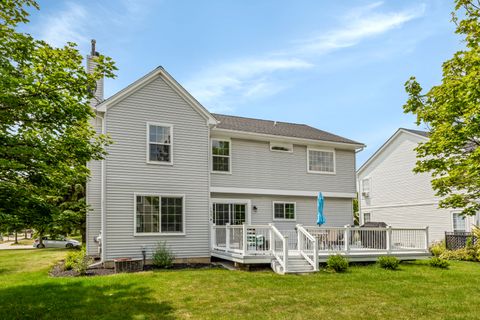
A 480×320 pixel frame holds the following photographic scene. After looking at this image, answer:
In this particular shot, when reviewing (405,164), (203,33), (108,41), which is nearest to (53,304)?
(108,41)

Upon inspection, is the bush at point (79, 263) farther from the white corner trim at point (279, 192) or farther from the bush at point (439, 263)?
the bush at point (439, 263)

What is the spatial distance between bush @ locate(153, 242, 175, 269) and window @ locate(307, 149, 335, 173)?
7856 mm

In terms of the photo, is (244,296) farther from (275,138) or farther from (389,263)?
(275,138)

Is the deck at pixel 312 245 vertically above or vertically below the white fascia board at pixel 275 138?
below

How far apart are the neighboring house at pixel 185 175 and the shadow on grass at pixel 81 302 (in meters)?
3.58

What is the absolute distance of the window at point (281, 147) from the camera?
17200 millimetres

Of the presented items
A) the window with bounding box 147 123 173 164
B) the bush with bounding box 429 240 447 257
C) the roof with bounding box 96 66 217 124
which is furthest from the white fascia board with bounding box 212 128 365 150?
the bush with bounding box 429 240 447 257

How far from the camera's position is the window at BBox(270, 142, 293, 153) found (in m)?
17.2

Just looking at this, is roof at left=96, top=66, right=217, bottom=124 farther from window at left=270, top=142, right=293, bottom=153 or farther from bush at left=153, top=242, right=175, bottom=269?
bush at left=153, top=242, right=175, bottom=269

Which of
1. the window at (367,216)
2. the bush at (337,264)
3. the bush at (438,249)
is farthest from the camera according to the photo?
the window at (367,216)

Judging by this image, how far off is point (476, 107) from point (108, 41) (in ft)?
35.3

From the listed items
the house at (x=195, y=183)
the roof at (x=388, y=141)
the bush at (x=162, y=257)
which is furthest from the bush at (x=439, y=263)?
the roof at (x=388, y=141)

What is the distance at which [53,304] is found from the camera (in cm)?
821

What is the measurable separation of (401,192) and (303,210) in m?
10.6
